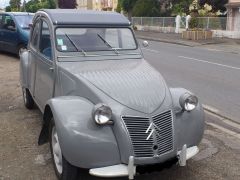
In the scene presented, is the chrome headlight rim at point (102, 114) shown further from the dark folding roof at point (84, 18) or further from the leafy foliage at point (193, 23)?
the leafy foliage at point (193, 23)

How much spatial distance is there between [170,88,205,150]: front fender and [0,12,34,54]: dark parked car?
10464 mm

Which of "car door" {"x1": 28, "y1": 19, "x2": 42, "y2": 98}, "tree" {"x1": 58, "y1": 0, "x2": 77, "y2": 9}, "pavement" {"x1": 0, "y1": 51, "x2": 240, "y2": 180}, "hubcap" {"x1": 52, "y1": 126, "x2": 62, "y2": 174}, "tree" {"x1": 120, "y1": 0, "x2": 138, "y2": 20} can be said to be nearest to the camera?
"hubcap" {"x1": 52, "y1": 126, "x2": 62, "y2": 174}

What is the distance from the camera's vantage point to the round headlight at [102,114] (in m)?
4.21

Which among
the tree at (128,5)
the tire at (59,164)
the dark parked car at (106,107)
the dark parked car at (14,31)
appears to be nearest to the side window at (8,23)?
the dark parked car at (14,31)

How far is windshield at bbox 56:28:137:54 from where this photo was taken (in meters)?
5.68

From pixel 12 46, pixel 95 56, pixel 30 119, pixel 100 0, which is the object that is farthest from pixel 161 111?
pixel 100 0

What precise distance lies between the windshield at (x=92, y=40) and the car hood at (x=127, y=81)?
31 cm

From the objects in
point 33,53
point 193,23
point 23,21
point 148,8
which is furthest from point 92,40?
point 148,8

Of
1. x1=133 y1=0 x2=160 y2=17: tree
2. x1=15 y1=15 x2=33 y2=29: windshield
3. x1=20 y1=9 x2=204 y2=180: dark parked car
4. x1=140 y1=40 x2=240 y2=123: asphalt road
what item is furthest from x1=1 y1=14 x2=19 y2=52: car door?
x1=133 y1=0 x2=160 y2=17: tree

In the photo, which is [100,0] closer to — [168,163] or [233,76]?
[233,76]

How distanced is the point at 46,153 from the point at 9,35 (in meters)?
10.4

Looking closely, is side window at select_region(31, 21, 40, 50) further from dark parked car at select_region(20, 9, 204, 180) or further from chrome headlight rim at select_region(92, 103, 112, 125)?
chrome headlight rim at select_region(92, 103, 112, 125)

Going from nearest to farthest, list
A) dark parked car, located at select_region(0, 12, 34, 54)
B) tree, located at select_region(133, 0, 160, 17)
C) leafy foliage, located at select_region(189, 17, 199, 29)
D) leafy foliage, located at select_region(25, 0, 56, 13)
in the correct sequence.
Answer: dark parked car, located at select_region(0, 12, 34, 54) → leafy foliage, located at select_region(189, 17, 199, 29) → tree, located at select_region(133, 0, 160, 17) → leafy foliage, located at select_region(25, 0, 56, 13)

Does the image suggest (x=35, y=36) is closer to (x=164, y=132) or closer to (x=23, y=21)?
(x=164, y=132)
